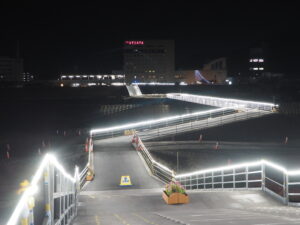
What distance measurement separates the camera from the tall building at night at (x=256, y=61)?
12619 centimetres

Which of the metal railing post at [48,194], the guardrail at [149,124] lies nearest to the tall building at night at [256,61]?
the guardrail at [149,124]

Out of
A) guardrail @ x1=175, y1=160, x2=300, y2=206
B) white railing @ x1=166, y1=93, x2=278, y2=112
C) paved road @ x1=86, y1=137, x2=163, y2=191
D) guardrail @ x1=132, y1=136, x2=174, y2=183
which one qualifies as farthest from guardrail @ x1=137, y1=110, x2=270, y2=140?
guardrail @ x1=132, y1=136, x2=174, y2=183

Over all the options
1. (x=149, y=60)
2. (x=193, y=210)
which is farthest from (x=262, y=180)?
(x=149, y=60)

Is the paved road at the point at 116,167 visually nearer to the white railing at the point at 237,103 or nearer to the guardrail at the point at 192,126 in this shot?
the guardrail at the point at 192,126

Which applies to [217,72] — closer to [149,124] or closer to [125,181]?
[149,124]

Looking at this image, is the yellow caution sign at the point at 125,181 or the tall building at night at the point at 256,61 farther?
the tall building at night at the point at 256,61

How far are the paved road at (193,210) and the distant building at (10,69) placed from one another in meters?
154

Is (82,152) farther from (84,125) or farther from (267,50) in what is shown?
(267,50)

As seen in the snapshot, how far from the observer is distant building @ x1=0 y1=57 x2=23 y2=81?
157750 mm

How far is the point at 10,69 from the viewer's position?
160 m

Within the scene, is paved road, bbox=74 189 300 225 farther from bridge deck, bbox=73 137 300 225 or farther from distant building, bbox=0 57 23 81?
distant building, bbox=0 57 23 81

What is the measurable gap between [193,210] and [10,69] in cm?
16045

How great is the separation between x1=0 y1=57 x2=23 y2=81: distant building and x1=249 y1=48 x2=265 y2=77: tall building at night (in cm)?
8415

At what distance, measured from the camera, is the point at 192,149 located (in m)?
25.5
